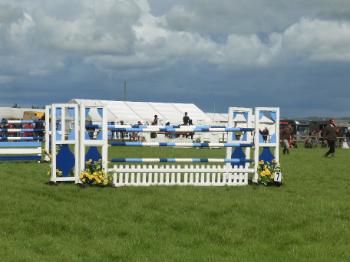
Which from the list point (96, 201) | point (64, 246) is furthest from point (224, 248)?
point (96, 201)

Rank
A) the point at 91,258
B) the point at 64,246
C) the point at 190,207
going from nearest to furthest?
1. the point at 91,258
2. the point at 64,246
3. the point at 190,207

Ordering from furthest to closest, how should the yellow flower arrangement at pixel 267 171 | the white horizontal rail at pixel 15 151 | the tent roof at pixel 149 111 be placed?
the tent roof at pixel 149 111 → the white horizontal rail at pixel 15 151 → the yellow flower arrangement at pixel 267 171

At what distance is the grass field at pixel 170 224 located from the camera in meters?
6.09

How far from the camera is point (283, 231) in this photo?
7.24 metres

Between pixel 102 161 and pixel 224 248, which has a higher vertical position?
pixel 102 161

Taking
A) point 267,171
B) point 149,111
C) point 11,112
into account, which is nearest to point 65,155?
point 267,171

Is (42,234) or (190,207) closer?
(42,234)

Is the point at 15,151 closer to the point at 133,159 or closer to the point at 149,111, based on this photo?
the point at 133,159

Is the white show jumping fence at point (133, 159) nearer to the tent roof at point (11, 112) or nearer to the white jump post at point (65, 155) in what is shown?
the white jump post at point (65, 155)

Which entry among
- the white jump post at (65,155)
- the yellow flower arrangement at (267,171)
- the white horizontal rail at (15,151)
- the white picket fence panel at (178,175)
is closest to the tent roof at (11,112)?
the white horizontal rail at (15,151)

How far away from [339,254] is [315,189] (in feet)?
18.1

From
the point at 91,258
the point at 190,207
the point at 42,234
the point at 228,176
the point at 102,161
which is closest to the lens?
the point at 91,258

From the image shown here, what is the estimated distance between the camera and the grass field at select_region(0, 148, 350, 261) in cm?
609

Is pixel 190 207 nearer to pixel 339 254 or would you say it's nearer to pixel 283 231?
pixel 283 231
